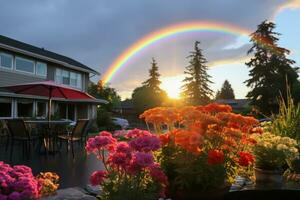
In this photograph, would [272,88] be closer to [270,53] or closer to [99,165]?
[270,53]

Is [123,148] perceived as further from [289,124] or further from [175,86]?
[175,86]

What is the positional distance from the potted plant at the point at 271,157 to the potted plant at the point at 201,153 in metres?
0.61

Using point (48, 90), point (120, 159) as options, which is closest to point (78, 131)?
point (48, 90)

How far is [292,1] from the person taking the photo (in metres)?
11.9

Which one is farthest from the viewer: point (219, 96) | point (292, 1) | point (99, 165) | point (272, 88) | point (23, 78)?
point (219, 96)

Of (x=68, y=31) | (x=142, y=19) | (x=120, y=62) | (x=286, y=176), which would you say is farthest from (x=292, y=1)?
(x=120, y=62)

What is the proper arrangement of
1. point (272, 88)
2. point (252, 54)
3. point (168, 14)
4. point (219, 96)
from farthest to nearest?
point (219, 96) → point (252, 54) → point (272, 88) → point (168, 14)

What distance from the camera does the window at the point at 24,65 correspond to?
2012 centimetres

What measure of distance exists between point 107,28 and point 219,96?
8258cm

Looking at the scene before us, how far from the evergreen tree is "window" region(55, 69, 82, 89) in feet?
65.9

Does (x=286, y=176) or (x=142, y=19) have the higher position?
(x=142, y=19)

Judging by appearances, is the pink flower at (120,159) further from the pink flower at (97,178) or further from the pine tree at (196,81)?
the pine tree at (196,81)

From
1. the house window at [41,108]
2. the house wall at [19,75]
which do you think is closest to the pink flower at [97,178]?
the house wall at [19,75]

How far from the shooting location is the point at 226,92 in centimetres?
9769
